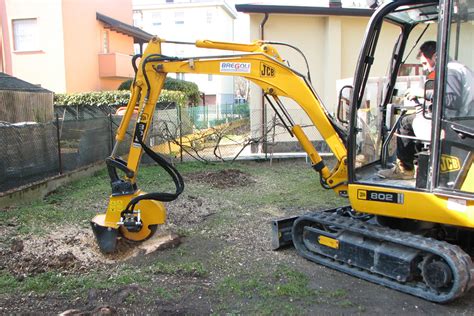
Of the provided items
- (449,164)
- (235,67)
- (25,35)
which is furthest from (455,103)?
(25,35)

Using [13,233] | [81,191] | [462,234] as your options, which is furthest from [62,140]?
[462,234]

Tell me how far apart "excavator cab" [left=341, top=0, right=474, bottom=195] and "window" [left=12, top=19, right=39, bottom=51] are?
17.9m

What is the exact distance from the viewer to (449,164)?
12.8 ft

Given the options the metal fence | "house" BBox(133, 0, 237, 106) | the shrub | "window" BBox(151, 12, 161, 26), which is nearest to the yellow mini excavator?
Result: the metal fence

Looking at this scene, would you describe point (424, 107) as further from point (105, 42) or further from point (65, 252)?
point (105, 42)

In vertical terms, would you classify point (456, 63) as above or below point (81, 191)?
above

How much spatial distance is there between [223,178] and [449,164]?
6.17m

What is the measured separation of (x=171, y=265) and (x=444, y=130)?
2882 mm

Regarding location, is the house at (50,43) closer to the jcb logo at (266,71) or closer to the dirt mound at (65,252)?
the dirt mound at (65,252)

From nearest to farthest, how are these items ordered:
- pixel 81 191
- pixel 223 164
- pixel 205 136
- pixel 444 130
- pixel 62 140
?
pixel 444 130 < pixel 81 191 < pixel 62 140 < pixel 223 164 < pixel 205 136

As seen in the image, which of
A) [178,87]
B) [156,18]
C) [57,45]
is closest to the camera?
[57,45]

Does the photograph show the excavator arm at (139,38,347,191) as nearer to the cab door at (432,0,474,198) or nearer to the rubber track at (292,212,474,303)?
the rubber track at (292,212,474,303)

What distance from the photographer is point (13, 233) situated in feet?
19.2

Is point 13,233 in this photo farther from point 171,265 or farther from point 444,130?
point 444,130
